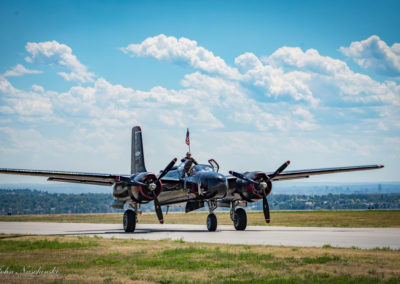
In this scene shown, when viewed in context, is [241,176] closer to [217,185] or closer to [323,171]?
[217,185]

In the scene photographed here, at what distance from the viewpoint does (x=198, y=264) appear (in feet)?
55.7


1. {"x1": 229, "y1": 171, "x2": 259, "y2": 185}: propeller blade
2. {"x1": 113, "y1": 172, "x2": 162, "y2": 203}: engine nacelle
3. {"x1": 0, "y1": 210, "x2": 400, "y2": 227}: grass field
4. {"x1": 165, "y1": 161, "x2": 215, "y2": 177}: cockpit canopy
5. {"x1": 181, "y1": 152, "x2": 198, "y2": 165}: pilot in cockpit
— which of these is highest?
{"x1": 181, "y1": 152, "x2": 198, "y2": 165}: pilot in cockpit

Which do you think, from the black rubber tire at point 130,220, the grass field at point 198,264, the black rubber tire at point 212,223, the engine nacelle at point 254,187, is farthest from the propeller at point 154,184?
the grass field at point 198,264

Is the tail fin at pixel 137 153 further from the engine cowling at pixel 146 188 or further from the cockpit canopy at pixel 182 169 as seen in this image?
the engine cowling at pixel 146 188

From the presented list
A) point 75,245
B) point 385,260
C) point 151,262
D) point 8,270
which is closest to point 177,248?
point 151,262

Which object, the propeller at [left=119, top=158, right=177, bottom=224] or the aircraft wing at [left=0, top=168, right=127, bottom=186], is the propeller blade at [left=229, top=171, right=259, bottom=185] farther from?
the aircraft wing at [left=0, top=168, right=127, bottom=186]

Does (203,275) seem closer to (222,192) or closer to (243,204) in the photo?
(222,192)

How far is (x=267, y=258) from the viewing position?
17.8 meters

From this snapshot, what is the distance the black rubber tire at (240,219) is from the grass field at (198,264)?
37.0 feet

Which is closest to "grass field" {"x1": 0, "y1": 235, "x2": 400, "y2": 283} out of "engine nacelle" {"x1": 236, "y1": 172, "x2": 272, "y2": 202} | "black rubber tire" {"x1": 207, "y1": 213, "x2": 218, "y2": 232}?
"engine nacelle" {"x1": 236, "y1": 172, "x2": 272, "y2": 202}

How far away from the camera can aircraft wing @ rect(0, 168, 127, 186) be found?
28.4 m

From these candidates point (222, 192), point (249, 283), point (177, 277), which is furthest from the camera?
point (222, 192)

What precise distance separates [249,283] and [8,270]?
8125 millimetres

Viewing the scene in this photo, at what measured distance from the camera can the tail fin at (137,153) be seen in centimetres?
3947
